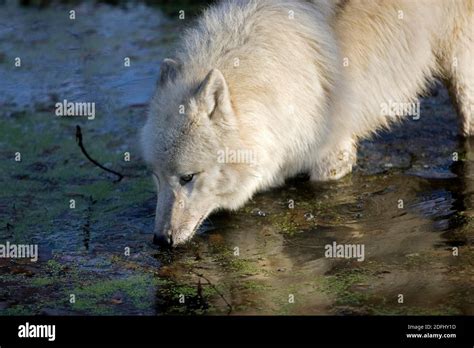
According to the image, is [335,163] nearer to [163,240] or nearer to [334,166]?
[334,166]

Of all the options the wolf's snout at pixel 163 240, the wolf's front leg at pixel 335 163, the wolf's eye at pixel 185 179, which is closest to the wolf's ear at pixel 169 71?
the wolf's eye at pixel 185 179

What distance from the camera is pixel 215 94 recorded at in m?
6.88

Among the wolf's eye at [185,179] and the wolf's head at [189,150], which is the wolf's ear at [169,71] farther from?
the wolf's eye at [185,179]

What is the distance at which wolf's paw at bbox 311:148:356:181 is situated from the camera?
8.27m

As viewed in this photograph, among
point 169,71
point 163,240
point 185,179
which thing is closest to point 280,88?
point 169,71

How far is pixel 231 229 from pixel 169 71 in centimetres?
134

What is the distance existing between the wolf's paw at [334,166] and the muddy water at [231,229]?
0.16m

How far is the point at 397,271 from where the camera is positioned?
649cm

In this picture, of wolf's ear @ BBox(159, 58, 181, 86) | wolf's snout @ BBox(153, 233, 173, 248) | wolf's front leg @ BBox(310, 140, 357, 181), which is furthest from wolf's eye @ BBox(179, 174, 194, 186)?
wolf's front leg @ BBox(310, 140, 357, 181)

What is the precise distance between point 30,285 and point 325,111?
9.25 ft

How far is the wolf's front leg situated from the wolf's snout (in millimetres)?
1801

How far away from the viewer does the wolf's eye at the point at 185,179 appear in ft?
23.2

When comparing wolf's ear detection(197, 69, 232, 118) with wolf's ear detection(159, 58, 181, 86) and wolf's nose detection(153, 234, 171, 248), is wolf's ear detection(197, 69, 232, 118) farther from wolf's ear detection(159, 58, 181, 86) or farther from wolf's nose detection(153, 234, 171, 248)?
wolf's nose detection(153, 234, 171, 248)

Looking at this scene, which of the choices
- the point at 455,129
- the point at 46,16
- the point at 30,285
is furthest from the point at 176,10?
the point at 30,285
